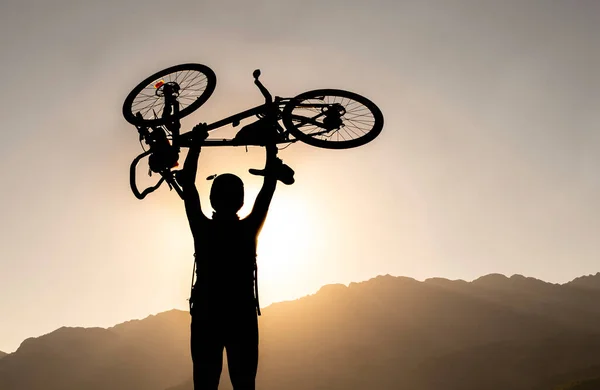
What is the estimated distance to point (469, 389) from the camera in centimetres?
14862

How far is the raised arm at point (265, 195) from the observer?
4.41 metres

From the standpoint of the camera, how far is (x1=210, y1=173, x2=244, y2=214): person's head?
4.42 metres

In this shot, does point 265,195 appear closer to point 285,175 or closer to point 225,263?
point 285,175

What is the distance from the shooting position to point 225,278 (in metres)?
4.25

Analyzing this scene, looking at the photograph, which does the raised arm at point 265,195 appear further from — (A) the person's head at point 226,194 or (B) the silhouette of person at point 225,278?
(A) the person's head at point 226,194

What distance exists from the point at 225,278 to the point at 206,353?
687 mm

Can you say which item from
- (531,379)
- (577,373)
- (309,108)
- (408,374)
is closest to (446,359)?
(408,374)

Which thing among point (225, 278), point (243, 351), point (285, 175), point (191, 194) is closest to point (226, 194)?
point (191, 194)

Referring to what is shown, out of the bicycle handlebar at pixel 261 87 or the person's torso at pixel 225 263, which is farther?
the bicycle handlebar at pixel 261 87

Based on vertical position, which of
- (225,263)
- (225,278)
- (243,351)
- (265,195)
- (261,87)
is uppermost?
(261,87)

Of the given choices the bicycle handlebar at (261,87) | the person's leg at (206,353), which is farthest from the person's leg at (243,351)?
the bicycle handlebar at (261,87)

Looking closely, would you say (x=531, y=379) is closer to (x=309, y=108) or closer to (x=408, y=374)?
(x=408, y=374)

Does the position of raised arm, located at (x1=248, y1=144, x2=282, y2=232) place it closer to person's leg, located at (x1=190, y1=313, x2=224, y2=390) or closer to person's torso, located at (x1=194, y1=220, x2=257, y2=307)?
person's torso, located at (x1=194, y1=220, x2=257, y2=307)

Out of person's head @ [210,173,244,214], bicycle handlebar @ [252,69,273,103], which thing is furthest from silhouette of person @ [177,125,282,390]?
bicycle handlebar @ [252,69,273,103]
